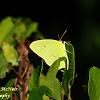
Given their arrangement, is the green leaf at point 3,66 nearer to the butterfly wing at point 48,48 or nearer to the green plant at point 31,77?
the green plant at point 31,77

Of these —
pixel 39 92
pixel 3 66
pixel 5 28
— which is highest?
pixel 5 28

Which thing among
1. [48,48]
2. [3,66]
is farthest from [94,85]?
[3,66]

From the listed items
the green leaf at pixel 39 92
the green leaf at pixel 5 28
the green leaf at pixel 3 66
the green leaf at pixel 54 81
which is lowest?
the green leaf at pixel 39 92

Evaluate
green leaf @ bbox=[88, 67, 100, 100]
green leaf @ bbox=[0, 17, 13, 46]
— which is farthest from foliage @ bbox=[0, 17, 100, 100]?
green leaf @ bbox=[0, 17, 13, 46]

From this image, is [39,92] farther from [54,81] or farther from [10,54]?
[10,54]

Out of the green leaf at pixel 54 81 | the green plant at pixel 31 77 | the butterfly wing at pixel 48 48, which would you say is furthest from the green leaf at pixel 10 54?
the green leaf at pixel 54 81

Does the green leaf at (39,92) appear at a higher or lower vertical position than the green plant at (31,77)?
lower
